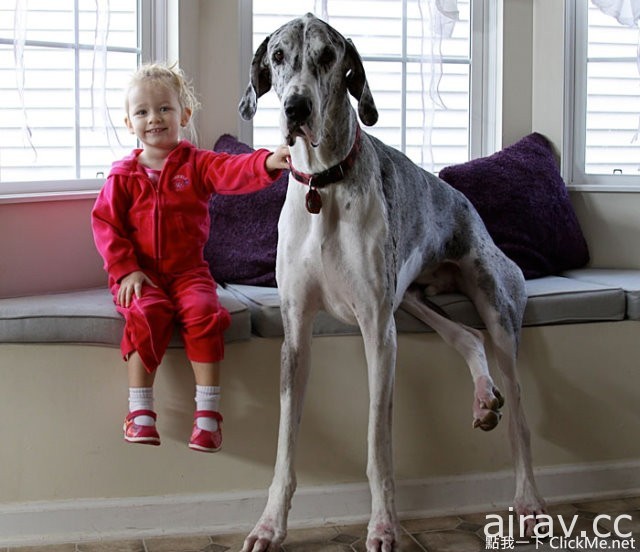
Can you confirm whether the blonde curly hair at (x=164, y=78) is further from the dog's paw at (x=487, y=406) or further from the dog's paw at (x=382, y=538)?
the dog's paw at (x=382, y=538)

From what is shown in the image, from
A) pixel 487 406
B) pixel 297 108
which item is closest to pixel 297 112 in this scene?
pixel 297 108

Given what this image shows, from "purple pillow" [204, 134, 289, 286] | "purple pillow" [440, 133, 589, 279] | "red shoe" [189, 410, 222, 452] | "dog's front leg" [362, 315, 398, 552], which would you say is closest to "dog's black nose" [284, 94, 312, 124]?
"dog's front leg" [362, 315, 398, 552]

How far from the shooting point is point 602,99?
368cm

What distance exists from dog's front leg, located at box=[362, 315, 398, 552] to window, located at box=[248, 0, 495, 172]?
53.0 inches

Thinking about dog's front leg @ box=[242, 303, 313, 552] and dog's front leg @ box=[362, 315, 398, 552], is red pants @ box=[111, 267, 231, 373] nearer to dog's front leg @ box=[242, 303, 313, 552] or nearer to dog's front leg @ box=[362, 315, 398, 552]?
dog's front leg @ box=[242, 303, 313, 552]

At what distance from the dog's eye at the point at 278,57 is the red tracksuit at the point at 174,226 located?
395 mm

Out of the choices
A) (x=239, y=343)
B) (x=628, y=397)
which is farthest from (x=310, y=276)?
(x=628, y=397)

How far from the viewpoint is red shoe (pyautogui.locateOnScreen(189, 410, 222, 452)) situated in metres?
2.43

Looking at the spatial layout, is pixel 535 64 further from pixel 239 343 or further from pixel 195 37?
pixel 239 343

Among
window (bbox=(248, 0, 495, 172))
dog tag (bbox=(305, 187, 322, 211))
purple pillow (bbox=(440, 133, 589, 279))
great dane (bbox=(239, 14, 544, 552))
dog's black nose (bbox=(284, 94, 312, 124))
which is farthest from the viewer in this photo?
window (bbox=(248, 0, 495, 172))

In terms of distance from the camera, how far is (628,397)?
9.72ft

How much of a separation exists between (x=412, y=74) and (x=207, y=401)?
175 centimetres

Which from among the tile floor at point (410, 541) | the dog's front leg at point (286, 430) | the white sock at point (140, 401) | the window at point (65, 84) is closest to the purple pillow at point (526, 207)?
the tile floor at point (410, 541)

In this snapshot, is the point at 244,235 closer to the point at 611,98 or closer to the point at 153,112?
the point at 153,112
